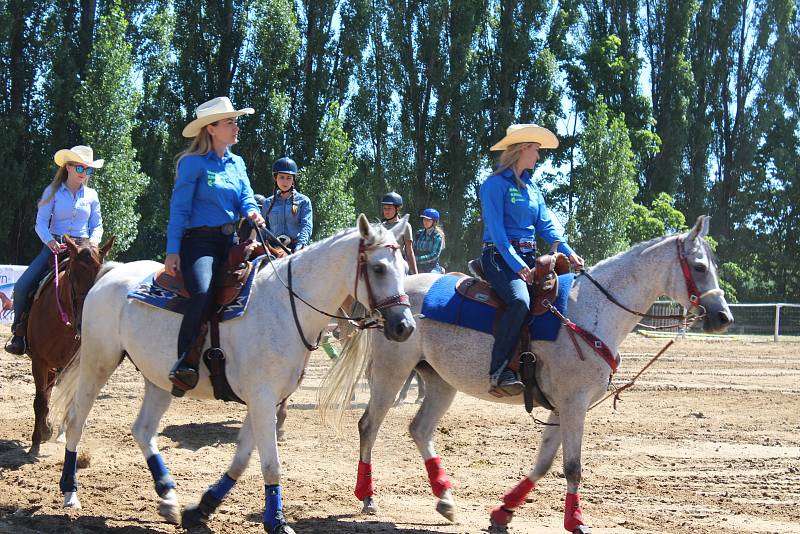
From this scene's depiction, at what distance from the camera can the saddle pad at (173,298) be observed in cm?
604

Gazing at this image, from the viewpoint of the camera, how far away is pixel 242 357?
589 cm

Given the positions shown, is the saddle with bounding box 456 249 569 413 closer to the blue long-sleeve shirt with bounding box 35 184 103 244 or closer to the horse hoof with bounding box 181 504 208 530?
the horse hoof with bounding box 181 504 208 530

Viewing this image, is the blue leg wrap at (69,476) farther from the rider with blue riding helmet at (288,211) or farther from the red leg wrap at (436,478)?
the rider with blue riding helmet at (288,211)

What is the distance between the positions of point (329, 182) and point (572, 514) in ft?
82.6

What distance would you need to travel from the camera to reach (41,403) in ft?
28.3

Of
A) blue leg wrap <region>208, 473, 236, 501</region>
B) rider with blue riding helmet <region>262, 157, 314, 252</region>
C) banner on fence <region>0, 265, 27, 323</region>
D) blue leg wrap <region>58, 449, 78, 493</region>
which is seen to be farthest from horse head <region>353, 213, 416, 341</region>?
banner on fence <region>0, 265, 27, 323</region>

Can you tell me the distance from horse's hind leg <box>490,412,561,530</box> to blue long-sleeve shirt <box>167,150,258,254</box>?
289 cm

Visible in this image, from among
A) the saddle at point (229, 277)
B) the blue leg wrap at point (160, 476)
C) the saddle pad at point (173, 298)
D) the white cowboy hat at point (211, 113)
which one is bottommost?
the blue leg wrap at point (160, 476)

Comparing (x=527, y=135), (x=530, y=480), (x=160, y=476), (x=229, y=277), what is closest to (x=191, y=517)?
(x=160, y=476)

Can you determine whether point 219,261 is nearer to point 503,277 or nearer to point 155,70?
point 503,277

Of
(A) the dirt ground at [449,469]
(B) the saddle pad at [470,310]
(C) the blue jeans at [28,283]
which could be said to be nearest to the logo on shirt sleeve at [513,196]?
(B) the saddle pad at [470,310]

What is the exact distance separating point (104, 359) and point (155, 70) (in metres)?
26.2

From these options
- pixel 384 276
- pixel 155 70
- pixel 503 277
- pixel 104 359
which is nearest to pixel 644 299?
pixel 503 277

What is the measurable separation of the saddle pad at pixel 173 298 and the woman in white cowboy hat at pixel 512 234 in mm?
1841
